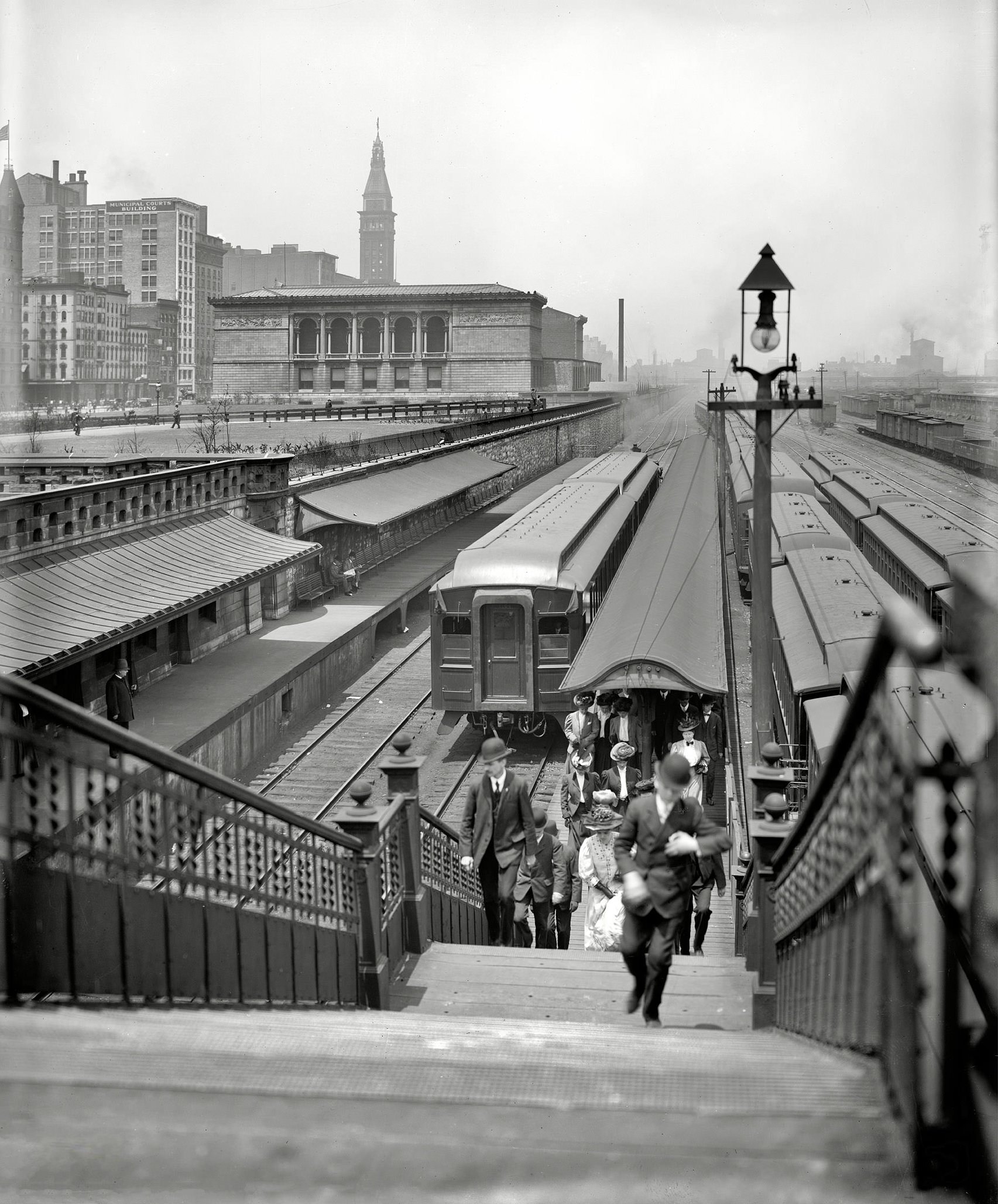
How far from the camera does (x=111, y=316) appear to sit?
161 feet

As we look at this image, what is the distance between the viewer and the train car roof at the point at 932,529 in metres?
14.8

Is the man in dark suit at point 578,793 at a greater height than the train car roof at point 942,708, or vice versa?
the train car roof at point 942,708

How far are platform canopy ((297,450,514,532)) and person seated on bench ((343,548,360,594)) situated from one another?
136 cm

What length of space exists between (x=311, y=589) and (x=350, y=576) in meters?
1.23

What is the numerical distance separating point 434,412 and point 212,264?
2672 cm

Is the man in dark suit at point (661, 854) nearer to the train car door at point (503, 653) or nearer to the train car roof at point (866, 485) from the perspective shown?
the train car door at point (503, 653)

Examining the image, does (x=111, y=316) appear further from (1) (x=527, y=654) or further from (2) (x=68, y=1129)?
(2) (x=68, y=1129)

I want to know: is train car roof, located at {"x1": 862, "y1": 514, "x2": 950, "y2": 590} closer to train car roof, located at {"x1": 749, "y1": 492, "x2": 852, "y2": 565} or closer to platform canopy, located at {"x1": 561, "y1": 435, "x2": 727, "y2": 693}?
train car roof, located at {"x1": 749, "y1": 492, "x2": 852, "y2": 565}

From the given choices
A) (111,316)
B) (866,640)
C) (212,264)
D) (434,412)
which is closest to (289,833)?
(866,640)

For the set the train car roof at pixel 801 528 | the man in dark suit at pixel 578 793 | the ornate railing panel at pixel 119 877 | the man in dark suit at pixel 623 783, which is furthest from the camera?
the train car roof at pixel 801 528

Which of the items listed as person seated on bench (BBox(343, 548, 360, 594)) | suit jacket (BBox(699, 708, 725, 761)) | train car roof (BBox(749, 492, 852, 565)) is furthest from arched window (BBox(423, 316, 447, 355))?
suit jacket (BBox(699, 708, 725, 761))

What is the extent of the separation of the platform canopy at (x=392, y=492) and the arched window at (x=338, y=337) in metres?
26.6

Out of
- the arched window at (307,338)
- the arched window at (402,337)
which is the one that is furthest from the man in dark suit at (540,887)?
the arched window at (402,337)

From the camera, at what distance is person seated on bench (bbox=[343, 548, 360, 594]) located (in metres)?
27.3
